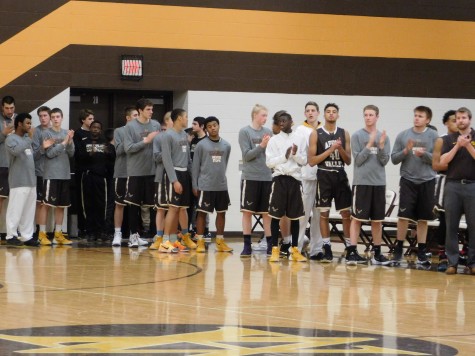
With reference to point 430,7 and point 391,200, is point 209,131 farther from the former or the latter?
point 430,7

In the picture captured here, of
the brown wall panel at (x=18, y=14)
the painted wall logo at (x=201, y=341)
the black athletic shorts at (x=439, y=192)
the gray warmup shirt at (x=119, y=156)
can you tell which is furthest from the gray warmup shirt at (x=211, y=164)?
the painted wall logo at (x=201, y=341)

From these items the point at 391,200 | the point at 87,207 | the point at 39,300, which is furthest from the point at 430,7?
the point at 39,300

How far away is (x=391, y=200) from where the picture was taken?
15.6 m

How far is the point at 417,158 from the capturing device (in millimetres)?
12703

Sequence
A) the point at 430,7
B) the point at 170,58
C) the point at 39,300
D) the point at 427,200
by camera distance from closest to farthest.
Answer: the point at 39,300 < the point at 427,200 < the point at 170,58 < the point at 430,7

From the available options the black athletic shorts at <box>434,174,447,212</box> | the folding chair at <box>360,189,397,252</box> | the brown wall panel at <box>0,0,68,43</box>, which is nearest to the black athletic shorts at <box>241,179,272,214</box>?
the folding chair at <box>360,189,397,252</box>

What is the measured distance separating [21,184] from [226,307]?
22.2 ft

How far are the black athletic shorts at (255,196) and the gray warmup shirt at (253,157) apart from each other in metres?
0.07

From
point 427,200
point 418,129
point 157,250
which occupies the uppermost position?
point 418,129

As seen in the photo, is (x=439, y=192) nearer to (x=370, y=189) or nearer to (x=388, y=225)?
(x=370, y=189)

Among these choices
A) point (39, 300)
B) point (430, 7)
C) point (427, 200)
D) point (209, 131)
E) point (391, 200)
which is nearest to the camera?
point (39, 300)

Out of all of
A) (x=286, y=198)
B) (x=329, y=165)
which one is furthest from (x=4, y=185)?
(x=329, y=165)

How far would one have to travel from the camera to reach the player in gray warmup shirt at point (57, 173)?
48.5ft

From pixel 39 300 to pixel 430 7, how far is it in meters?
11.9
